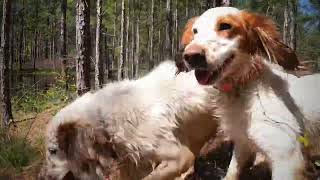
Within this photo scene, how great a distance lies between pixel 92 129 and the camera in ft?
15.0

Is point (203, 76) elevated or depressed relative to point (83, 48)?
elevated

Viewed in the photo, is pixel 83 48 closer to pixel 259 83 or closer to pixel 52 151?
pixel 52 151

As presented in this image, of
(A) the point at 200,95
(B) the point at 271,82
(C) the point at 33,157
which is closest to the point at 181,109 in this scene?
(A) the point at 200,95

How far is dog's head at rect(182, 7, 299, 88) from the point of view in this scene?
3.59 metres

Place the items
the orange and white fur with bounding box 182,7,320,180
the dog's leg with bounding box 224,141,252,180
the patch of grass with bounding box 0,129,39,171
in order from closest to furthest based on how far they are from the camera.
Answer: the orange and white fur with bounding box 182,7,320,180 < the dog's leg with bounding box 224,141,252,180 < the patch of grass with bounding box 0,129,39,171

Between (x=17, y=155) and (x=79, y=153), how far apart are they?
227cm

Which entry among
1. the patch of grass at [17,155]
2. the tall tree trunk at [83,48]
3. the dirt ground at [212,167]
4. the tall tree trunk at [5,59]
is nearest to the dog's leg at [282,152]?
the dirt ground at [212,167]

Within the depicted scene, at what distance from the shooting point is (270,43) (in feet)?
12.1

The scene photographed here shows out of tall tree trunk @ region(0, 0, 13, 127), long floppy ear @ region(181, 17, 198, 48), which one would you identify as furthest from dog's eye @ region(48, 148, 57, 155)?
tall tree trunk @ region(0, 0, 13, 127)

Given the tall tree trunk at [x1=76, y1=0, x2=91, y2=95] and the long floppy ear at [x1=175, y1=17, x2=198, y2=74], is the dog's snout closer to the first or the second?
the long floppy ear at [x1=175, y1=17, x2=198, y2=74]

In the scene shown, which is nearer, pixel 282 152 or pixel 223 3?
pixel 282 152

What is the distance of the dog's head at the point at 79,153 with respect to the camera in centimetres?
454

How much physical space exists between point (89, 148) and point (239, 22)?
177 centimetres

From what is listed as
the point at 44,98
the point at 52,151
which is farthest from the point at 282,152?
the point at 44,98
